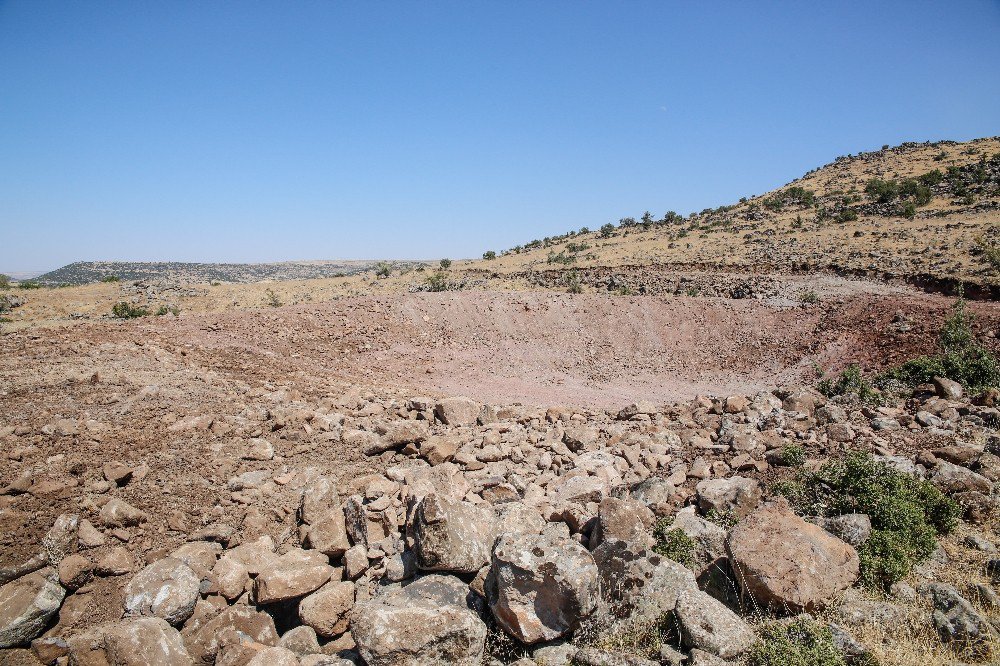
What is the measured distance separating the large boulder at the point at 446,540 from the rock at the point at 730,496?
9.12 feet

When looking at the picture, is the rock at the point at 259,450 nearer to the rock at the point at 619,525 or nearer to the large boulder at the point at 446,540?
the large boulder at the point at 446,540

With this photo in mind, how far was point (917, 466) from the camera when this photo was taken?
19.1 ft

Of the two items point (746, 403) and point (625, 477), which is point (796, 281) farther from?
point (625, 477)

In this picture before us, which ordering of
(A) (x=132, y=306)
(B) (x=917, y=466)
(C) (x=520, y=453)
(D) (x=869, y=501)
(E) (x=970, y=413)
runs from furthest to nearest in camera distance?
1. (A) (x=132, y=306)
2. (E) (x=970, y=413)
3. (C) (x=520, y=453)
4. (B) (x=917, y=466)
5. (D) (x=869, y=501)

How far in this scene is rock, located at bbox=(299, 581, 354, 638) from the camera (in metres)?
4.04

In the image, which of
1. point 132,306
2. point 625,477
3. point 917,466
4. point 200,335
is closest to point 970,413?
point 917,466

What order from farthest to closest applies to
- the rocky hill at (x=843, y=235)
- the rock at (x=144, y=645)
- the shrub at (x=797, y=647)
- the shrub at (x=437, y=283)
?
the shrub at (x=437, y=283)
the rocky hill at (x=843, y=235)
the rock at (x=144, y=645)
the shrub at (x=797, y=647)

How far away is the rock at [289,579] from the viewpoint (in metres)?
4.19

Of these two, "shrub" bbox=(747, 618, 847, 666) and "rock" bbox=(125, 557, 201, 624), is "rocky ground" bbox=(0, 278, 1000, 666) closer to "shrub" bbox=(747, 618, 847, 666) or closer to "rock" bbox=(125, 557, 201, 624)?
"rock" bbox=(125, 557, 201, 624)

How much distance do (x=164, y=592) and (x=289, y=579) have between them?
1049mm

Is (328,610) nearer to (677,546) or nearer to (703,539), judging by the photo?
(677,546)

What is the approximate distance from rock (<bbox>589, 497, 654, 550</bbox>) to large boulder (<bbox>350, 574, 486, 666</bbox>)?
1477mm

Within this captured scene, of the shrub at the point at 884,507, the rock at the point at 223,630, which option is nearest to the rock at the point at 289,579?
the rock at the point at 223,630

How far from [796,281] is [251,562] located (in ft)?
69.1
